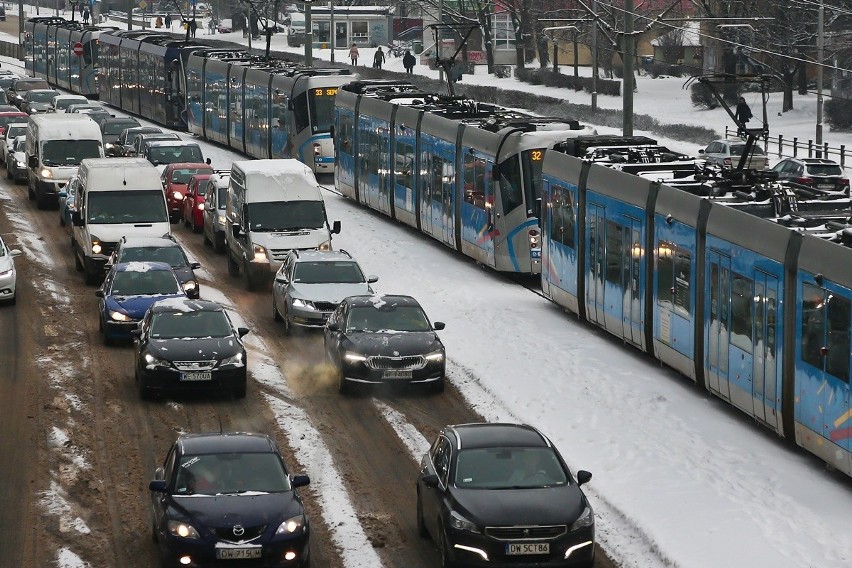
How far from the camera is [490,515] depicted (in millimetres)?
15492

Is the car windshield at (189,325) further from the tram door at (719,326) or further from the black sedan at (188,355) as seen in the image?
the tram door at (719,326)

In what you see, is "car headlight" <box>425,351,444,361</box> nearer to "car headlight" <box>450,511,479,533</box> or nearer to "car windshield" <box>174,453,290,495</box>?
"car windshield" <box>174,453,290,495</box>

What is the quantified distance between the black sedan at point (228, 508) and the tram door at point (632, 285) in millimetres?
10304

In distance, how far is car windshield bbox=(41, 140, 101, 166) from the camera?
Answer: 45188 millimetres

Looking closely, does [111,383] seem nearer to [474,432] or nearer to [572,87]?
[474,432]

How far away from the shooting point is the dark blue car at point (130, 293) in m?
27.6

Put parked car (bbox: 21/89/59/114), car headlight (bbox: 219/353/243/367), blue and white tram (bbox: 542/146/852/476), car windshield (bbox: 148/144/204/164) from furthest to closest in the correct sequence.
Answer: parked car (bbox: 21/89/59/114), car windshield (bbox: 148/144/204/164), car headlight (bbox: 219/353/243/367), blue and white tram (bbox: 542/146/852/476)

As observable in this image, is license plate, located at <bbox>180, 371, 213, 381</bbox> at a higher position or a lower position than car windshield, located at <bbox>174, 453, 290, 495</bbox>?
lower

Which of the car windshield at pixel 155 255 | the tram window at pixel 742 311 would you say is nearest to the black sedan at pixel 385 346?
the tram window at pixel 742 311

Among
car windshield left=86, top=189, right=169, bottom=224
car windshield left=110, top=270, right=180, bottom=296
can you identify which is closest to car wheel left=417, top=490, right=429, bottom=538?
car windshield left=110, top=270, right=180, bottom=296

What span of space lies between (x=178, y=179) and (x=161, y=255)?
13100mm

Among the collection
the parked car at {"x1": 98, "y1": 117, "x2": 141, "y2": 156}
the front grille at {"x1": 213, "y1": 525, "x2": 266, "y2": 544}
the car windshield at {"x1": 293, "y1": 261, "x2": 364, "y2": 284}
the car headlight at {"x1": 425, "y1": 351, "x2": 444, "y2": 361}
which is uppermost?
the parked car at {"x1": 98, "y1": 117, "x2": 141, "y2": 156}

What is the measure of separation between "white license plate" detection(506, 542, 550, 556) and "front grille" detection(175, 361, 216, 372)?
908cm

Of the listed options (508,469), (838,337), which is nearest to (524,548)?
(508,469)
